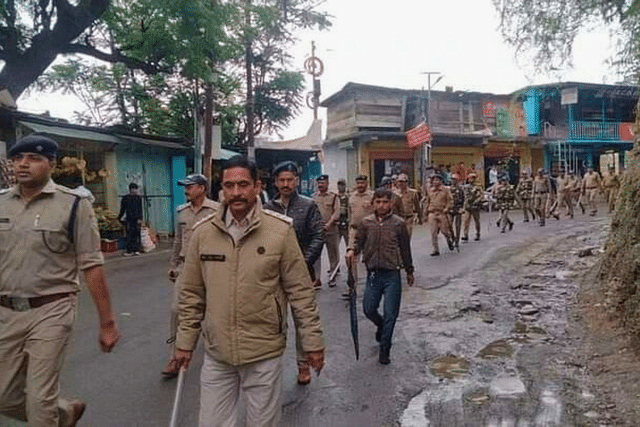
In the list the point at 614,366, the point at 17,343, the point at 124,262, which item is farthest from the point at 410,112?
the point at 17,343

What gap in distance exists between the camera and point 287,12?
25281 mm

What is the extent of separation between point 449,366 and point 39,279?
3885 millimetres

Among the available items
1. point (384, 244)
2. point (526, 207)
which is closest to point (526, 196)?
point (526, 207)

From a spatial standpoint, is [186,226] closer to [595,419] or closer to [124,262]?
[595,419]

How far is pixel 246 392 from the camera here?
3316 millimetres

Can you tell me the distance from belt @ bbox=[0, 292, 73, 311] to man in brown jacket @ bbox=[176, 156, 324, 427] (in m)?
0.78

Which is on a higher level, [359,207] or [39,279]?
[359,207]

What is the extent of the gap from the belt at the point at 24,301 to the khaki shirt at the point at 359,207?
255 inches

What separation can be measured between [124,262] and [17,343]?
11192 millimetres

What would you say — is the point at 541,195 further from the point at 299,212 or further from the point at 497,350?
the point at 299,212

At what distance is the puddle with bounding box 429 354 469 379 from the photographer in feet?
19.2

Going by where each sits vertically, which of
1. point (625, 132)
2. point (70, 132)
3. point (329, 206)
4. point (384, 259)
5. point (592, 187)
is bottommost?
point (384, 259)

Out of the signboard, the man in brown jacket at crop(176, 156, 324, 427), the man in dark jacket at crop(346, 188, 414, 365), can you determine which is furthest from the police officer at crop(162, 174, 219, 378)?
the signboard

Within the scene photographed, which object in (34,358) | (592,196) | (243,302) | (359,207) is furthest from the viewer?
(592,196)
